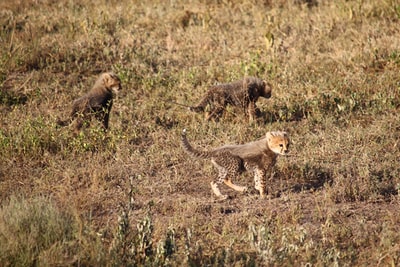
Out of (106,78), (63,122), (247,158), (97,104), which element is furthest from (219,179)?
(63,122)

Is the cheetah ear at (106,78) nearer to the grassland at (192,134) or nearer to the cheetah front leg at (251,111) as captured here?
the grassland at (192,134)

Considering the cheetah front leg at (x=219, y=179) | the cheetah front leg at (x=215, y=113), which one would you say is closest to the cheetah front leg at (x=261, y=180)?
the cheetah front leg at (x=219, y=179)

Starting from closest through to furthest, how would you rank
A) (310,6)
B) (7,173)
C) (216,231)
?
(216,231)
(7,173)
(310,6)

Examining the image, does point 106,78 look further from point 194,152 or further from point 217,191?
point 217,191

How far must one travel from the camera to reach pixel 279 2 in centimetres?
1493

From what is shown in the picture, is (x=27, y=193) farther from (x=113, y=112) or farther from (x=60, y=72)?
(x=60, y=72)

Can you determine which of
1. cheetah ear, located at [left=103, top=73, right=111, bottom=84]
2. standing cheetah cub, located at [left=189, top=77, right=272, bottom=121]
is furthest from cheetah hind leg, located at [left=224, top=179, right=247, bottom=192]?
cheetah ear, located at [left=103, top=73, right=111, bottom=84]

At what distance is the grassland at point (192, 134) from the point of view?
658 cm

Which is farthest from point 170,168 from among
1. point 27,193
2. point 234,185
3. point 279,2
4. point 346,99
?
point 279,2

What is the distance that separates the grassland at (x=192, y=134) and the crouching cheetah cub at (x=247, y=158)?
20cm

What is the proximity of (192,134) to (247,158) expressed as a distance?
6.49ft

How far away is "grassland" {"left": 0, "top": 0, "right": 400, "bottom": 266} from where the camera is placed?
658 centimetres

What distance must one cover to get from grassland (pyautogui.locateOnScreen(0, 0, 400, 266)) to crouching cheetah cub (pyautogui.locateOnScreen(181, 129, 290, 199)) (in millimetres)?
201

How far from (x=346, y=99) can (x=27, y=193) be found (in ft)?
15.9
